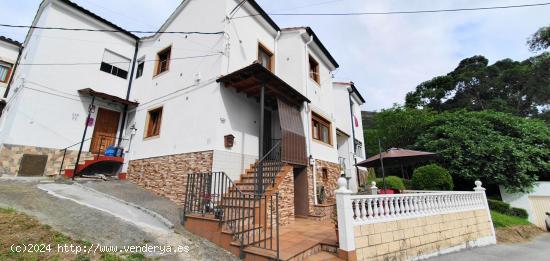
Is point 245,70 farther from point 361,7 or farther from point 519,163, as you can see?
point 519,163

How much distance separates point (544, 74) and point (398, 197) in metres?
28.2

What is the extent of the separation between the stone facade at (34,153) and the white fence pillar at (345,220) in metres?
11.3

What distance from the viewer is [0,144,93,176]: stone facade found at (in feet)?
28.3

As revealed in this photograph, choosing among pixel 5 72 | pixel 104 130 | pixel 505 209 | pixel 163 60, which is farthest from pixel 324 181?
pixel 5 72

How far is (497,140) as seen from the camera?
1346 centimetres

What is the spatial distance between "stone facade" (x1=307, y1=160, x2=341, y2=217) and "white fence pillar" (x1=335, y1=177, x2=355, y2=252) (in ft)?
12.8

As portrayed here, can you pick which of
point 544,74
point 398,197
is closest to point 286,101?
point 398,197

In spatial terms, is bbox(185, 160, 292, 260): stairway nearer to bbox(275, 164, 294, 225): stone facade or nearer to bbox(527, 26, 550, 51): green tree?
bbox(275, 164, 294, 225): stone facade

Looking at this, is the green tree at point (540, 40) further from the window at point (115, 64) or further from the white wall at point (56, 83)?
the white wall at point (56, 83)

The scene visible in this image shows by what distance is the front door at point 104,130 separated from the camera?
10984 millimetres

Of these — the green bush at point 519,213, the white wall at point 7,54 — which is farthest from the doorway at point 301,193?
the white wall at point 7,54

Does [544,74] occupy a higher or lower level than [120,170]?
higher

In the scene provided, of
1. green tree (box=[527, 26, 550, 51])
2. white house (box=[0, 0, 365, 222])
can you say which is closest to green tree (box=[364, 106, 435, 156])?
green tree (box=[527, 26, 550, 51])

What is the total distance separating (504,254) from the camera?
21.8 ft
